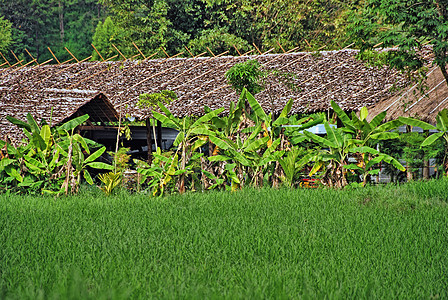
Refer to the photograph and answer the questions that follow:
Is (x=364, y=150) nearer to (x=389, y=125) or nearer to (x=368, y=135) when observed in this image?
(x=368, y=135)

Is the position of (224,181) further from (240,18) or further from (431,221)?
(240,18)

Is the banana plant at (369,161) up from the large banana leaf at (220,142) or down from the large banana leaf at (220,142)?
down

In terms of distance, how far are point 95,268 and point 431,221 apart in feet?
13.4

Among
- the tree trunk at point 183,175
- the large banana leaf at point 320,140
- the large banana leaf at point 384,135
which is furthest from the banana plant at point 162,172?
the large banana leaf at point 384,135

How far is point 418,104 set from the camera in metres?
10.6

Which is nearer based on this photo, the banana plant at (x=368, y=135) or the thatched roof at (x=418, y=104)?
the banana plant at (x=368, y=135)

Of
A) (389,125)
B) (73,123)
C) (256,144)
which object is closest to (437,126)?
(389,125)

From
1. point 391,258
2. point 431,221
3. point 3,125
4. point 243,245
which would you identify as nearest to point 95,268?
point 243,245

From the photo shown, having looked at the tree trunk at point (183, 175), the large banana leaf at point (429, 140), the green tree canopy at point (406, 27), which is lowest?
the tree trunk at point (183, 175)

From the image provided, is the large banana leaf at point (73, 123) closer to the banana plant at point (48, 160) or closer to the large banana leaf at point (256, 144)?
the banana plant at point (48, 160)

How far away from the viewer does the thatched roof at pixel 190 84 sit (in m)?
11.2

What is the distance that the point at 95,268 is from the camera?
4523 mm

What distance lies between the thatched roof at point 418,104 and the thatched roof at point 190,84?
0.37 metres

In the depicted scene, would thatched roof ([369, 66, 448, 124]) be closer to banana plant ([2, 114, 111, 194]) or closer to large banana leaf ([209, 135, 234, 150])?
large banana leaf ([209, 135, 234, 150])
